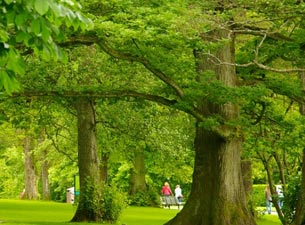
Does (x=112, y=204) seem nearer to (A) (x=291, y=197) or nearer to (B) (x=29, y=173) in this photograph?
(A) (x=291, y=197)

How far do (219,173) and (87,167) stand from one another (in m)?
7.70

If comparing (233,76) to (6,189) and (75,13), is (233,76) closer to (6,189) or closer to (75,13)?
(75,13)

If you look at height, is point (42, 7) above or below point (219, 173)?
below

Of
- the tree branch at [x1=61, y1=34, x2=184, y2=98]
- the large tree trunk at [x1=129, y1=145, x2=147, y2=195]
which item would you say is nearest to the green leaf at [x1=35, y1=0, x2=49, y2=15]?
the tree branch at [x1=61, y1=34, x2=184, y2=98]

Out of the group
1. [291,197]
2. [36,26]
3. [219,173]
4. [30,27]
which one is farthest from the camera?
[291,197]

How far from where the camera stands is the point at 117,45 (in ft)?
52.6

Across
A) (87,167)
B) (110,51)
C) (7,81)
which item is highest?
(110,51)

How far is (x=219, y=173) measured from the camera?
18578mm

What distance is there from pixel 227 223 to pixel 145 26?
214 inches

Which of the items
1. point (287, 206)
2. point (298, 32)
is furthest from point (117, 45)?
point (287, 206)

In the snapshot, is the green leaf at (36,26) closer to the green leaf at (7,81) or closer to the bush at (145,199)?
the green leaf at (7,81)

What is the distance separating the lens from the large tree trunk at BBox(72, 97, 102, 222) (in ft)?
79.6

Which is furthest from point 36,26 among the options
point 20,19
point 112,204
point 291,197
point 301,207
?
point 112,204

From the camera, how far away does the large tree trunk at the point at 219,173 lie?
18062 millimetres
